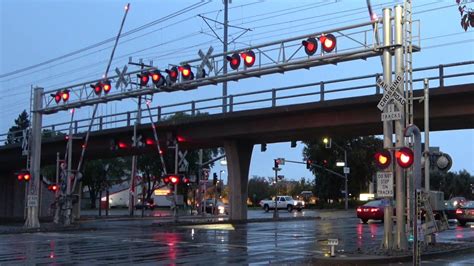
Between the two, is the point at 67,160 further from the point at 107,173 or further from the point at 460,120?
the point at 107,173

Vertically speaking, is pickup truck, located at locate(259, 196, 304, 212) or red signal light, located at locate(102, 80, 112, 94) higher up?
red signal light, located at locate(102, 80, 112, 94)

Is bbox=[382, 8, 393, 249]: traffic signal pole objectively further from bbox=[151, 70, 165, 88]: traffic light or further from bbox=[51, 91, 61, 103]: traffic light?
bbox=[51, 91, 61, 103]: traffic light

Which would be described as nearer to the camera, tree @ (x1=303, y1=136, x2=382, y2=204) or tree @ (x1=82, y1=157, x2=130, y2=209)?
tree @ (x1=303, y1=136, x2=382, y2=204)

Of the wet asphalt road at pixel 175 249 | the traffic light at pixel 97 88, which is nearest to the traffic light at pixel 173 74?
the traffic light at pixel 97 88

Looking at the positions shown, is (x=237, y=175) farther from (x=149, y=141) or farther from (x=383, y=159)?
(x=383, y=159)

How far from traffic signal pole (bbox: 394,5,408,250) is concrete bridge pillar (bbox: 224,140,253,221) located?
74.8 feet

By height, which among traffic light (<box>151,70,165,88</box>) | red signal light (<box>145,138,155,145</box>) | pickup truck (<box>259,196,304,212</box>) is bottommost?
pickup truck (<box>259,196,304,212</box>)

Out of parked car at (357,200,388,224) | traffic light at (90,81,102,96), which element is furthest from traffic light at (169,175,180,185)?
parked car at (357,200,388,224)

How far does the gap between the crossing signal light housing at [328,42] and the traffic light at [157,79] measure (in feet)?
26.4

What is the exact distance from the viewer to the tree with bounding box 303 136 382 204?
8225 cm

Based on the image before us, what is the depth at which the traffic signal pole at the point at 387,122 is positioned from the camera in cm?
1703

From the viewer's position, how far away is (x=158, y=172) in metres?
75.9

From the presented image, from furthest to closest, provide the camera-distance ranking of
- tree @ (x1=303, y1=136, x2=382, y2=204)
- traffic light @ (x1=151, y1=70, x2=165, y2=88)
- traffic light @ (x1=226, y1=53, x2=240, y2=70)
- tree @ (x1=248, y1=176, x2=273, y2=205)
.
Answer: tree @ (x1=248, y1=176, x2=273, y2=205)
tree @ (x1=303, y1=136, x2=382, y2=204)
traffic light @ (x1=151, y1=70, x2=165, y2=88)
traffic light @ (x1=226, y1=53, x2=240, y2=70)

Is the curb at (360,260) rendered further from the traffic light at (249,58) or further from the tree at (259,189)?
the tree at (259,189)
